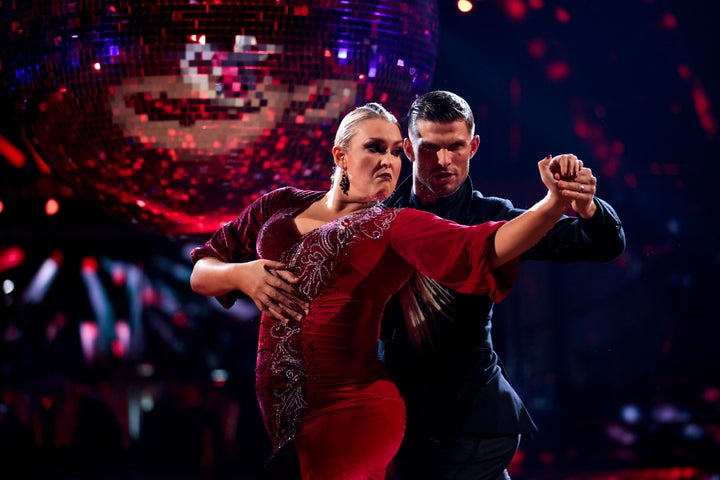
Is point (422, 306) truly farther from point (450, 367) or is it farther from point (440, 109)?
point (440, 109)

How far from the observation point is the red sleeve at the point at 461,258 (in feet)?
3.98

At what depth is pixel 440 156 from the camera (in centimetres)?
167

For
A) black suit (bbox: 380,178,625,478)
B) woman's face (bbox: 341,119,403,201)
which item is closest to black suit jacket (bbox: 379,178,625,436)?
black suit (bbox: 380,178,625,478)

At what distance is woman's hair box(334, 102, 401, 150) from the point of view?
1461 millimetres

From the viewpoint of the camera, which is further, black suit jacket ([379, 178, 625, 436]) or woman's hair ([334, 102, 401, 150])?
black suit jacket ([379, 178, 625, 436])

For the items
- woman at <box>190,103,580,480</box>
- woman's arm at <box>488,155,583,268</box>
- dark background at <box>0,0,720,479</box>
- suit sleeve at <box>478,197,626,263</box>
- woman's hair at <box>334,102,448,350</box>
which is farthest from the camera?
dark background at <box>0,0,720,479</box>

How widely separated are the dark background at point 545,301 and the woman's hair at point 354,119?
0.52 metres

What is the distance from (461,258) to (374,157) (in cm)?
32

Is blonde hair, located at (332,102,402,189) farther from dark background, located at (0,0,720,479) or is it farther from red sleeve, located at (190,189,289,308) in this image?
dark background, located at (0,0,720,479)

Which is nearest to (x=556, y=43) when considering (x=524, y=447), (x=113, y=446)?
(x=524, y=447)

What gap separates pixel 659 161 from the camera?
11.2 ft

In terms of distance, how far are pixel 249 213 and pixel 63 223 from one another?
362cm

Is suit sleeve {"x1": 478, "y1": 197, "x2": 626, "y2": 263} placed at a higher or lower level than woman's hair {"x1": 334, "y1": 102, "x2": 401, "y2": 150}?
lower

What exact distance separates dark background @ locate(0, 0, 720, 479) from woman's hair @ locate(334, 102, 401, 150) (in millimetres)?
517
